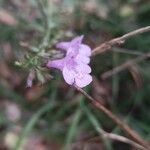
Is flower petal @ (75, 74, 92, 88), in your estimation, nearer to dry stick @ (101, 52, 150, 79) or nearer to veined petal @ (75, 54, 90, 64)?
veined petal @ (75, 54, 90, 64)

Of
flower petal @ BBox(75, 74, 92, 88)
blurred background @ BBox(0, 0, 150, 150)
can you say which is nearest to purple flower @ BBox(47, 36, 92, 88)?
flower petal @ BBox(75, 74, 92, 88)

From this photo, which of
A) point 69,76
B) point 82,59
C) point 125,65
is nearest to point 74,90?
point 125,65

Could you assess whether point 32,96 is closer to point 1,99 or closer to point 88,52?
point 1,99

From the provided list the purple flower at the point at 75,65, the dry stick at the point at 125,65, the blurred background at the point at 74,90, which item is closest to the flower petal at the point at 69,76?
the purple flower at the point at 75,65

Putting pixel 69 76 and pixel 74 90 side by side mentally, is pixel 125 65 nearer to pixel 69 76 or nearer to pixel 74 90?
pixel 74 90

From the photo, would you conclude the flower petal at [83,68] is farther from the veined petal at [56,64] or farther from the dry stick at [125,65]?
the dry stick at [125,65]

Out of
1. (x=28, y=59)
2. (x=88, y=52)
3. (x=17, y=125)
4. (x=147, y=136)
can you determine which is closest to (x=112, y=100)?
(x=147, y=136)
